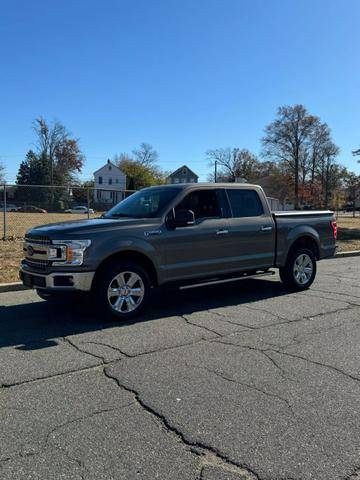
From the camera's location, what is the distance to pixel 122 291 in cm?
648

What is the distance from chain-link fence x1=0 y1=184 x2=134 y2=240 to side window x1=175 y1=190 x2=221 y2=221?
9098 millimetres

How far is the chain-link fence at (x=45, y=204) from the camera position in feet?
58.8

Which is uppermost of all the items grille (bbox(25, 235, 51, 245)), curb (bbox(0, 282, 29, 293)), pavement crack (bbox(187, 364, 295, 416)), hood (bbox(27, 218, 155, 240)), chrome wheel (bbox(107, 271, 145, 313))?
hood (bbox(27, 218, 155, 240))

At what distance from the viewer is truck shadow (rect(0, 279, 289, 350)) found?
19.1ft

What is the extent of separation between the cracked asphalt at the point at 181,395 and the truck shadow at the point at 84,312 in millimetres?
36

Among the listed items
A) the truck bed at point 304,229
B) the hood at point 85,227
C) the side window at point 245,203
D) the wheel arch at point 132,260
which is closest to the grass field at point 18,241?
the hood at point 85,227

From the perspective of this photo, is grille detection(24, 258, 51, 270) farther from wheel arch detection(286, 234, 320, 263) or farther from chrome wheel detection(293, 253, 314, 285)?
chrome wheel detection(293, 253, 314, 285)

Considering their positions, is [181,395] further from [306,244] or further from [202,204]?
[306,244]

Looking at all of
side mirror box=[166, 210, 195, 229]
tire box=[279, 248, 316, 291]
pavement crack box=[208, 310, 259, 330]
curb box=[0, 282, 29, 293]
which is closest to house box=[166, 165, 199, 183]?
tire box=[279, 248, 316, 291]

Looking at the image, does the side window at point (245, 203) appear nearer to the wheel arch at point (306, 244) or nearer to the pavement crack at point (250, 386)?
→ the wheel arch at point (306, 244)

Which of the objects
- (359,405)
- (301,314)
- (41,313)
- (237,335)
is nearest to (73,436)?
(359,405)

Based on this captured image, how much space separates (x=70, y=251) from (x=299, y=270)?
4.54 meters

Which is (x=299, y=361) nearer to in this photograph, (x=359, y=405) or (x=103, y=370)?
(x=359, y=405)

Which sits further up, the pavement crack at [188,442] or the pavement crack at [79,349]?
the pavement crack at [79,349]
